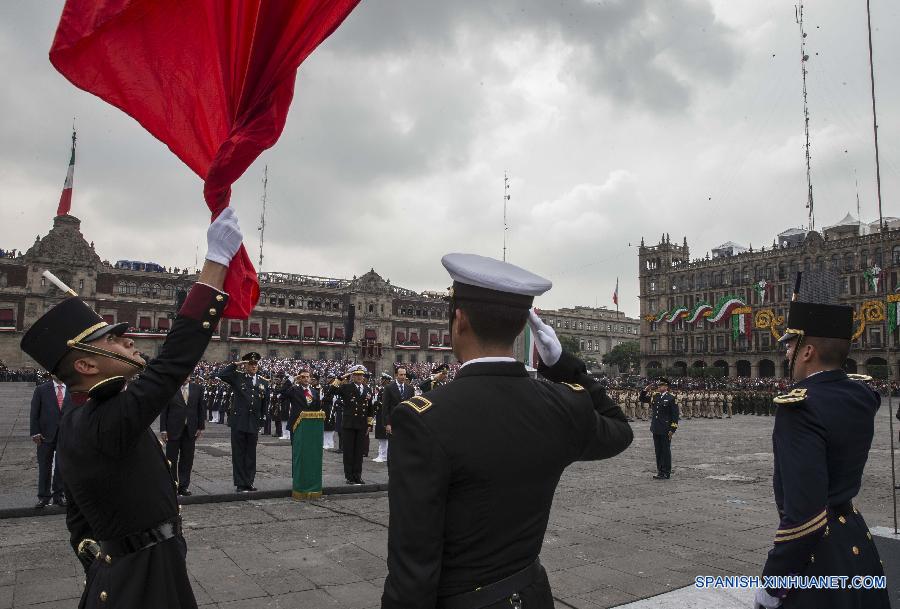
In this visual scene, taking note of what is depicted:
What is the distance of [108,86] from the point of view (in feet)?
8.71

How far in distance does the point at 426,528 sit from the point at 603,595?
3.69m

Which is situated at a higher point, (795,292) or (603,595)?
(795,292)

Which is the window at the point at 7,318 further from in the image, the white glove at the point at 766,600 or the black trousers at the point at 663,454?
the white glove at the point at 766,600

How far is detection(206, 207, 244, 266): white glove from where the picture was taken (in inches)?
81.2

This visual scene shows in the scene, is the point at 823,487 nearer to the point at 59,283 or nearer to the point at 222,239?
the point at 222,239

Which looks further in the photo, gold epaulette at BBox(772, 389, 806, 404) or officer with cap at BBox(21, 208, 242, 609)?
gold epaulette at BBox(772, 389, 806, 404)

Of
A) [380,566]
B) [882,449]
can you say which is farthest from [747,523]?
[882,449]

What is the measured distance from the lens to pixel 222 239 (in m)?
2.07

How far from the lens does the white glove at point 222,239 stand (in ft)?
6.77

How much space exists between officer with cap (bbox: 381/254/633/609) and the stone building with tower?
5092 cm

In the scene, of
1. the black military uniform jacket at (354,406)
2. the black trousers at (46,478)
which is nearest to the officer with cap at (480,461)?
the black trousers at (46,478)

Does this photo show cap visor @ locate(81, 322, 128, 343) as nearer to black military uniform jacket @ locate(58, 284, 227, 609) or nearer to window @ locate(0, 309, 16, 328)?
black military uniform jacket @ locate(58, 284, 227, 609)

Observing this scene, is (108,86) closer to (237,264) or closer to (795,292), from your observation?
(237,264)

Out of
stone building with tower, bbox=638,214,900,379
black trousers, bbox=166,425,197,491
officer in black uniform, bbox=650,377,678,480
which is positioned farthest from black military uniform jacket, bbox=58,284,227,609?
stone building with tower, bbox=638,214,900,379
